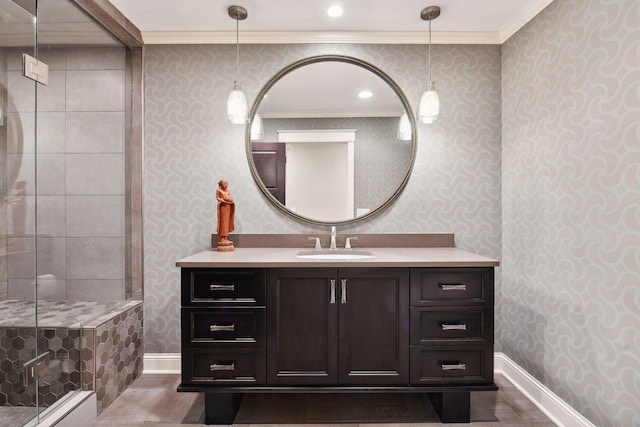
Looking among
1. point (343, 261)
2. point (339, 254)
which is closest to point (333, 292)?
point (343, 261)

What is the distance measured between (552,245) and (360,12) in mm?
1740

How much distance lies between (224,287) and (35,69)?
4.47 ft

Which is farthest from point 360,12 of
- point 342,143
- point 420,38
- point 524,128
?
point 524,128

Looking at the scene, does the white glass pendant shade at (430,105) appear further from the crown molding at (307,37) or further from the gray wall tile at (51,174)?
the gray wall tile at (51,174)

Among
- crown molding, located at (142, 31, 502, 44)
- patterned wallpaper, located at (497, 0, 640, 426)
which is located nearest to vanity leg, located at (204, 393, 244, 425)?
patterned wallpaper, located at (497, 0, 640, 426)

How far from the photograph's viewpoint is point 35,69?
1.79m

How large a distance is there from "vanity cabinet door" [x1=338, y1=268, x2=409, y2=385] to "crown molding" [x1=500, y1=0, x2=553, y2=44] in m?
1.68

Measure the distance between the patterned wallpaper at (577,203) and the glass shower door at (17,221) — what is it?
2.58 metres

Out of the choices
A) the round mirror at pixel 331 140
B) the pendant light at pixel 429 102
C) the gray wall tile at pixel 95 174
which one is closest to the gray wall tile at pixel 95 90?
the gray wall tile at pixel 95 174

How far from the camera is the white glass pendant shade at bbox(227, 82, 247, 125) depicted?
2377 millimetres

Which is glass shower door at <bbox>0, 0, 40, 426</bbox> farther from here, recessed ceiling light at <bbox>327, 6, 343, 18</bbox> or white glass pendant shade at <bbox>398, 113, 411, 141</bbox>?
white glass pendant shade at <bbox>398, 113, 411, 141</bbox>

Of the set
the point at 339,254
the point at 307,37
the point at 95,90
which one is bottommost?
the point at 339,254

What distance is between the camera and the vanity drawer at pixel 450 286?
1948 millimetres

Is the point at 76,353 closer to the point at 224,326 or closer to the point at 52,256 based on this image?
the point at 52,256
